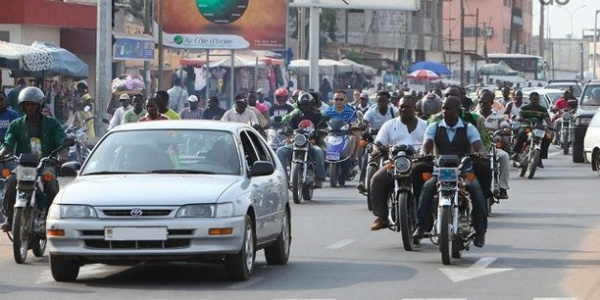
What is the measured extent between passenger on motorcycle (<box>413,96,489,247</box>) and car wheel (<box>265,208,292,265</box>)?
4.36ft

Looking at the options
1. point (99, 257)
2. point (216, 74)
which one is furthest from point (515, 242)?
point (216, 74)

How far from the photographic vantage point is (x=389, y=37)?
342 ft

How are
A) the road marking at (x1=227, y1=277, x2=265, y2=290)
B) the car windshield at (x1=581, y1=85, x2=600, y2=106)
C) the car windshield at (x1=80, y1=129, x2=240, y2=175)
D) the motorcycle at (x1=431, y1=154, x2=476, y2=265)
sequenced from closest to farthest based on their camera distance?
the road marking at (x1=227, y1=277, x2=265, y2=290) < the car windshield at (x1=80, y1=129, x2=240, y2=175) < the motorcycle at (x1=431, y1=154, x2=476, y2=265) < the car windshield at (x1=581, y1=85, x2=600, y2=106)

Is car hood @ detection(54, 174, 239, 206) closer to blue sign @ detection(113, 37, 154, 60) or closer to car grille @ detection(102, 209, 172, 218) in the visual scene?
car grille @ detection(102, 209, 172, 218)

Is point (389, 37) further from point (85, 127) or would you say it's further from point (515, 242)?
point (515, 242)

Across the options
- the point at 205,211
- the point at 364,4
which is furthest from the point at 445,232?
the point at 364,4

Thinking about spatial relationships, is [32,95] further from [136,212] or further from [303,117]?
[303,117]

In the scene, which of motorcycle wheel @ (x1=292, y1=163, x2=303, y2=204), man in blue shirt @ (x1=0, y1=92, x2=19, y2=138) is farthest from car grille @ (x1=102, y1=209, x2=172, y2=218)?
motorcycle wheel @ (x1=292, y1=163, x2=303, y2=204)

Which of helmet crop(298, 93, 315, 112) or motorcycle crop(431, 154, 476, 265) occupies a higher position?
helmet crop(298, 93, 315, 112)

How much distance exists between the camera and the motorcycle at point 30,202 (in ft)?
50.6

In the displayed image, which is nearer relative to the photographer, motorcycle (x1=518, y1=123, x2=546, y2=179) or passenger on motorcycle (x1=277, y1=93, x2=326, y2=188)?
passenger on motorcycle (x1=277, y1=93, x2=326, y2=188)

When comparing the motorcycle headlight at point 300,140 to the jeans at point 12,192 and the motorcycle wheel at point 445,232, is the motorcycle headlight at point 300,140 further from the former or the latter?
the motorcycle wheel at point 445,232

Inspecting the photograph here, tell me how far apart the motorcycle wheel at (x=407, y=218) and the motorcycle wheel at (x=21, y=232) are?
3.54m

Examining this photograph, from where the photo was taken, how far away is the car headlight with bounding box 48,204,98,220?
13.3 meters
